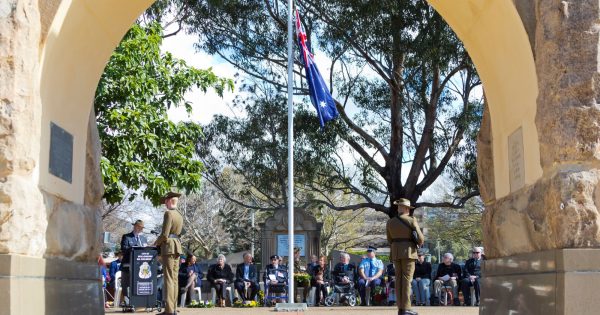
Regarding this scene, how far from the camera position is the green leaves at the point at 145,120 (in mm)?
17812

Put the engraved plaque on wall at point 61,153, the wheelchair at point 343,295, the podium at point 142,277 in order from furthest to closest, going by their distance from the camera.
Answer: the wheelchair at point 343,295 → the podium at point 142,277 → the engraved plaque on wall at point 61,153

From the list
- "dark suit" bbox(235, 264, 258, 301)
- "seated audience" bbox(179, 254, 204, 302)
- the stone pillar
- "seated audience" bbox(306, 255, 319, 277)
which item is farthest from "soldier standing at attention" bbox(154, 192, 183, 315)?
"seated audience" bbox(306, 255, 319, 277)

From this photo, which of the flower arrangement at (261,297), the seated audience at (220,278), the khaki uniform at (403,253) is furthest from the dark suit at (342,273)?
the khaki uniform at (403,253)

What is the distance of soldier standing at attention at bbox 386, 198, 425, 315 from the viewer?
38.9 feet

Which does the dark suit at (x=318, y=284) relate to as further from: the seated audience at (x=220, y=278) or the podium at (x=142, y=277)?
the podium at (x=142, y=277)

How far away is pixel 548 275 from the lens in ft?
20.3

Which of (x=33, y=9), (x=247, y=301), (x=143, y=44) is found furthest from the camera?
(x=247, y=301)

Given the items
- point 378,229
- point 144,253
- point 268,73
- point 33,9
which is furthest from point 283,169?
point 378,229

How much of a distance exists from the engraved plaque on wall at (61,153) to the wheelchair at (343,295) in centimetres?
1569

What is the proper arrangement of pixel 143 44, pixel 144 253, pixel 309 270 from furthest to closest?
1. pixel 309 270
2. pixel 143 44
3. pixel 144 253

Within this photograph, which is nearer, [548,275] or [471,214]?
[548,275]

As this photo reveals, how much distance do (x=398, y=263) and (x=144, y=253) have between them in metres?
5.85

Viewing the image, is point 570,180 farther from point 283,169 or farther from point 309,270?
point 283,169

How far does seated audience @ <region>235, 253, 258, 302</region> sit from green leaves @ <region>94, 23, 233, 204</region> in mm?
4901
